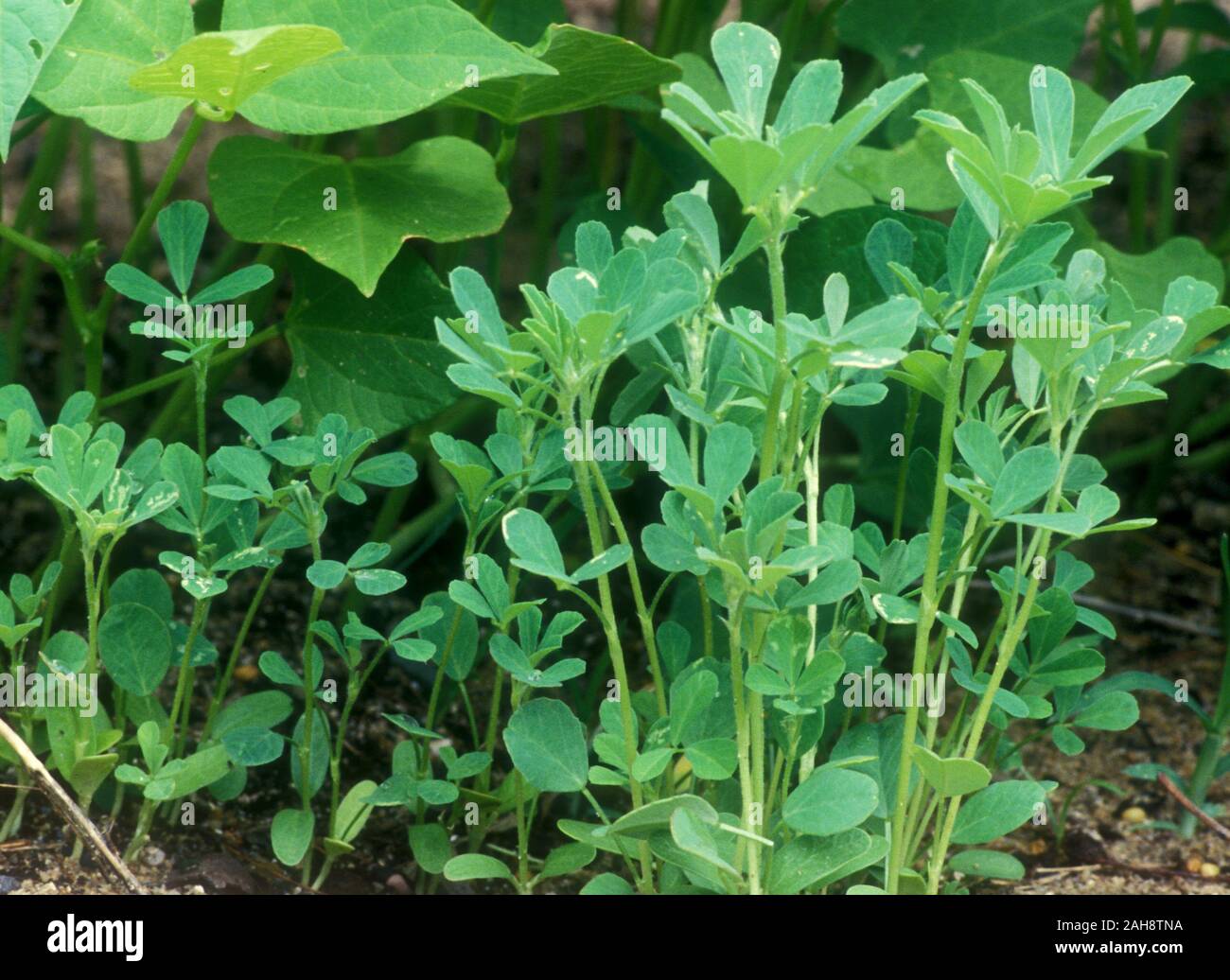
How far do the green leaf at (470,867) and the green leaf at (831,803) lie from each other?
167 mm

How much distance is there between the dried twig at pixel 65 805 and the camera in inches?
23.6

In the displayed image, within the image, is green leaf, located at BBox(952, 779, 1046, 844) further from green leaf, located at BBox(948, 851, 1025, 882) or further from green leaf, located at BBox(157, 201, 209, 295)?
green leaf, located at BBox(157, 201, 209, 295)

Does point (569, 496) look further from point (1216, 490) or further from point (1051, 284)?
point (1216, 490)

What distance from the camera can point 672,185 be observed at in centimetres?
111

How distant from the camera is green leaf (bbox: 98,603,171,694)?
699mm

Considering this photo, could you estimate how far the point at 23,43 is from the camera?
2.00 ft

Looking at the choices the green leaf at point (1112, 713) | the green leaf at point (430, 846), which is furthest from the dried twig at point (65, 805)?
the green leaf at point (1112, 713)

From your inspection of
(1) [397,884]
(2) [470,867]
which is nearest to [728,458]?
(2) [470,867]

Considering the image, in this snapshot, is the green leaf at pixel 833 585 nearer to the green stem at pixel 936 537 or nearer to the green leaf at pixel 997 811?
the green stem at pixel 936 537

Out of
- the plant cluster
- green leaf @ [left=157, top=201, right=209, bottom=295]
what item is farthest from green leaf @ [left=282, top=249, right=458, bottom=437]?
green leaf @ [left=157, top=201, right=209, bottom=295]

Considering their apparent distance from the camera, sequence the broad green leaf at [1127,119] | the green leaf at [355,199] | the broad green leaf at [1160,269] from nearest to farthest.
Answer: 1. the broad green leaf at [1127,119]
2. the green leaf at [355,199]
3. the broad green leaf at [1160,269]

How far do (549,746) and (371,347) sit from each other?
0.29m

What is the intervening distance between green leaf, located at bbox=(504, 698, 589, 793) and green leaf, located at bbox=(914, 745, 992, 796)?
0.15m

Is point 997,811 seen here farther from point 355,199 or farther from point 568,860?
point 355,199
